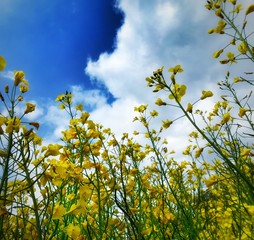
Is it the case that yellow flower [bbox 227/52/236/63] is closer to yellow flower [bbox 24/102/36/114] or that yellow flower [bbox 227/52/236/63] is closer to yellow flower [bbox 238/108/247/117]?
yellow flower [bbox 238/108/247/117]

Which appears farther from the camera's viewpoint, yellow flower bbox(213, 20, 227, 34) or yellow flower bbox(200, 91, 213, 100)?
yellow flower bbox(213, 20, 227, 34)

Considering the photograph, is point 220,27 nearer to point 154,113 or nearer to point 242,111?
point 242,111

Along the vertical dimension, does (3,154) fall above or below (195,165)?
below

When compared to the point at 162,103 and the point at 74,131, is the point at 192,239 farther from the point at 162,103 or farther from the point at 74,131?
the point at 74,131

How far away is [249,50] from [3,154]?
2282 mm

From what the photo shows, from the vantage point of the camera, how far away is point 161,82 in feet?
7.48

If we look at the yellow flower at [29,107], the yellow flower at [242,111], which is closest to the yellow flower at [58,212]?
the yellow flower at [29,107]

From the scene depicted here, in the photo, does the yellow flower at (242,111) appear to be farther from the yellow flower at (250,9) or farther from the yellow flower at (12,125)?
the yellow flower at (12,125)

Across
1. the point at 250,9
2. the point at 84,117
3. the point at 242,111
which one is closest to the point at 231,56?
the point at 250,9

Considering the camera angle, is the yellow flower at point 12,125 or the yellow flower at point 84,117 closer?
the yellow flower at point 12,125

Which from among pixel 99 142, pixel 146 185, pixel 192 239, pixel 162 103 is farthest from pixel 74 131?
pixel 192 239

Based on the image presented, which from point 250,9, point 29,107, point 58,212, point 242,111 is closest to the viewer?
point 58,212

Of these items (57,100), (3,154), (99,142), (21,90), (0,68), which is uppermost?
(57,100)

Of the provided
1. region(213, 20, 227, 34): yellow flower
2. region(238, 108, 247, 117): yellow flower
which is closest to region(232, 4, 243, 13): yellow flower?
region(213, 20, 227, 34): yellow flower
